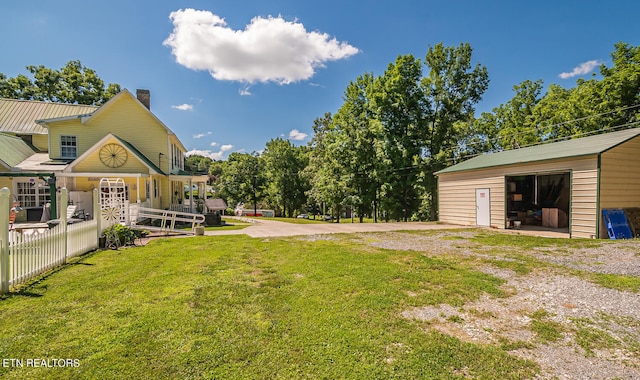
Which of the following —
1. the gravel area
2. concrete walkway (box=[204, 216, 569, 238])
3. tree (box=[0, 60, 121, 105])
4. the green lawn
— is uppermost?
tree (box=[0, 60, 121, 105])

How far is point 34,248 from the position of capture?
5570 mm

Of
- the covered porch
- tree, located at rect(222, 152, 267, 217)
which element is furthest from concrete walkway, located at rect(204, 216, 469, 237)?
tree, located at rect(222, 152, 267, 217)

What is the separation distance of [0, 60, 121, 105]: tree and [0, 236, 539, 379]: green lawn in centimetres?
3099

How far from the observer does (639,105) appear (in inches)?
773

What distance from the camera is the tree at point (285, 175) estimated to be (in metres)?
41.3

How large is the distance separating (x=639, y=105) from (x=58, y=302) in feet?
101

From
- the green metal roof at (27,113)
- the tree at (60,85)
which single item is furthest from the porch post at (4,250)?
the tree at (60,85)

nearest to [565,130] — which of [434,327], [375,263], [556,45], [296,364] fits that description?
[556,45]

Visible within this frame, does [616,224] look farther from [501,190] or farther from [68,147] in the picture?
[68,147]

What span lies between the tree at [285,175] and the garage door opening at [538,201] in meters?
28.1

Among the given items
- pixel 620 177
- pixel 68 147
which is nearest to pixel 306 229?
pixel 620 177

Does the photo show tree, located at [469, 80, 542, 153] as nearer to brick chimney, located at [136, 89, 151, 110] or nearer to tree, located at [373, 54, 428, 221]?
tree, located at [373, 54, 428, 221]

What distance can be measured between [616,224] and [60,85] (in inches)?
1680

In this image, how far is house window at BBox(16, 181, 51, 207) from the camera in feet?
47.8
